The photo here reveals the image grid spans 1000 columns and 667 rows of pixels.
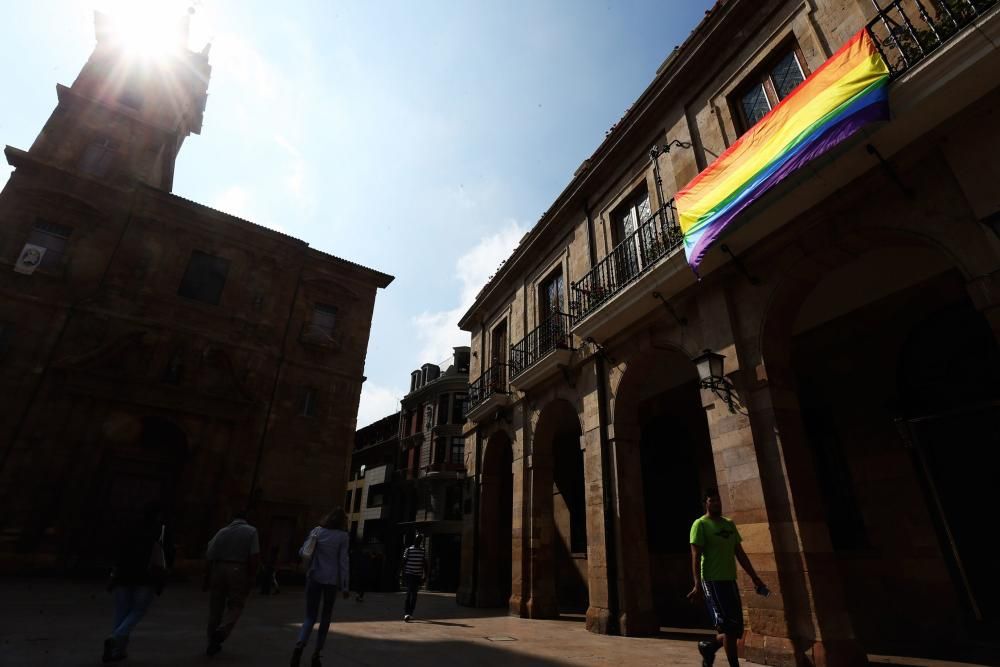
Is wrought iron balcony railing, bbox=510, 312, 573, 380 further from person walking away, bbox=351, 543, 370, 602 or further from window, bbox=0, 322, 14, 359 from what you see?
window, bbox=0, 322, 14, 359

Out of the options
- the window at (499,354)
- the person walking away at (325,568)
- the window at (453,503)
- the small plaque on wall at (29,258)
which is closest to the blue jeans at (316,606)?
the person walking away at (325,568)

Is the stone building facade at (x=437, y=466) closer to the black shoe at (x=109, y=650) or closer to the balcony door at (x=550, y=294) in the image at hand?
the balcony door at (x=550, y=294)

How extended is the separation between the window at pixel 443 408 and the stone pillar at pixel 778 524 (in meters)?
26.8

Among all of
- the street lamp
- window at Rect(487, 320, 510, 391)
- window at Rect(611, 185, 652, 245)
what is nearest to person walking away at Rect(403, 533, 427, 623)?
window at Rect(487, 320, 510, 391)

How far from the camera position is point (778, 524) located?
5.83 metres

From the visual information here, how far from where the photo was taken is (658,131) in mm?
10023

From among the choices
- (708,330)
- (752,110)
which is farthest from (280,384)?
(752,110)

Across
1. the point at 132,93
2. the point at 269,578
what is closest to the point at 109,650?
the point at 269,578

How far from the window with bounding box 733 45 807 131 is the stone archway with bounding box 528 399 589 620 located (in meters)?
6.76

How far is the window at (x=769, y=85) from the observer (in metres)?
7.55

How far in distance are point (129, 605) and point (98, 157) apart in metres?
19.8

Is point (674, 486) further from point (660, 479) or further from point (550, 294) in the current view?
point (550, 294)

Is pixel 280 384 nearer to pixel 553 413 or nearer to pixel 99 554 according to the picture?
pixel 99 554

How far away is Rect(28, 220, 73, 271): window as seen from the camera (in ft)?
51.8
